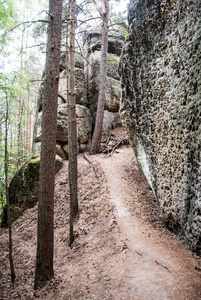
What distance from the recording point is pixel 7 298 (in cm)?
425

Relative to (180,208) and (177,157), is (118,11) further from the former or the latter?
(180,208)

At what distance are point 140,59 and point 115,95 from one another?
9.25 metres

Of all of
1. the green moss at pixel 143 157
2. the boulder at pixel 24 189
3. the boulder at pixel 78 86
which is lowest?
the boulder at pixel 24 189

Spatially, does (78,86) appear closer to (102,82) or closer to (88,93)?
(88,93)

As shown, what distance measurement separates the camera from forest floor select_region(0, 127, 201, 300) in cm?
335

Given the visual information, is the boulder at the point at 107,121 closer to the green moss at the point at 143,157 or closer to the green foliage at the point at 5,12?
the green moss at the point at 143,157

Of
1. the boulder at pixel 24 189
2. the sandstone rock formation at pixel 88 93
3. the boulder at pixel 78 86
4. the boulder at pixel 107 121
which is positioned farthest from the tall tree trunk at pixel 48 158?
the boulder at pixel 78 86

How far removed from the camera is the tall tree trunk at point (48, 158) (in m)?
4.44

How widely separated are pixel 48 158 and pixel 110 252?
8.94 feet

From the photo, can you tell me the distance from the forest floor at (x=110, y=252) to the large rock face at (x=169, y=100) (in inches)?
25.9

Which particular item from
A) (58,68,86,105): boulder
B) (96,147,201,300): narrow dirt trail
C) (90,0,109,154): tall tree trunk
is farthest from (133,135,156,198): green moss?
(58,68,86,105): boulder

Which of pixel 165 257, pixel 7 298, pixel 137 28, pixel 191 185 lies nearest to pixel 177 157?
pixel 191 185

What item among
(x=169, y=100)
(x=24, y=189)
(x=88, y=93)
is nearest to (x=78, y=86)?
(x=88, y=93)

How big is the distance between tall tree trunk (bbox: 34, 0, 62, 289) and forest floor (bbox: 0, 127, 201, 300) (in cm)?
56
